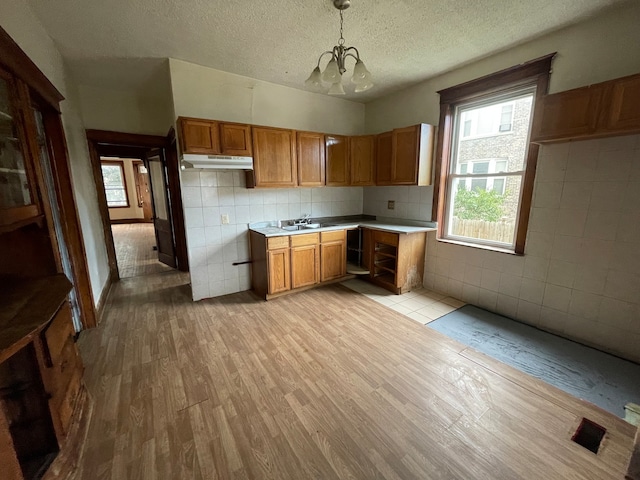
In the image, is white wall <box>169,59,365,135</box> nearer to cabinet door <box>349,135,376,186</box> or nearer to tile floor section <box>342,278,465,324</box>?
cabinet door <box>349,135,376,186</box>

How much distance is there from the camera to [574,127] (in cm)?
Answer: 205

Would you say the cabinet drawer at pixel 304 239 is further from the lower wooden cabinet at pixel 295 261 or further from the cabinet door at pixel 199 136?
the cabinet door at pixel 199 136

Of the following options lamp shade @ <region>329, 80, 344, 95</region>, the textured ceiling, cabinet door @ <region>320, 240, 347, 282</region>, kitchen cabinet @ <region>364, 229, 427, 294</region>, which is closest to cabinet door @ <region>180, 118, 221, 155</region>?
the textured ceiling

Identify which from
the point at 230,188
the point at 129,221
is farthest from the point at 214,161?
the point at 129,221

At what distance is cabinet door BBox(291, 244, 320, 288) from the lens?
11.2 ft

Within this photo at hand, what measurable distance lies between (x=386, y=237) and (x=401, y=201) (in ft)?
2.35

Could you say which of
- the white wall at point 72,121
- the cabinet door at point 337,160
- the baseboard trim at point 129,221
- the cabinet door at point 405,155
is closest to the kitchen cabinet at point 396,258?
the cabinet door at point 405,155

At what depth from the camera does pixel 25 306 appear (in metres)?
1.34

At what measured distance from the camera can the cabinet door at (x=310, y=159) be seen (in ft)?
11.3

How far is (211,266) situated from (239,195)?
3.18 ft

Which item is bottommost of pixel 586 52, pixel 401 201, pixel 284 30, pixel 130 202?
pixel 130 202

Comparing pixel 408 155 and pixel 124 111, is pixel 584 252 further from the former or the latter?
pixel 124 111

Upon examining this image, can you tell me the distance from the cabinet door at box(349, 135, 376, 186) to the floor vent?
10.1ft

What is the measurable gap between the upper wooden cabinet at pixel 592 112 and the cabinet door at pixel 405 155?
121cm
